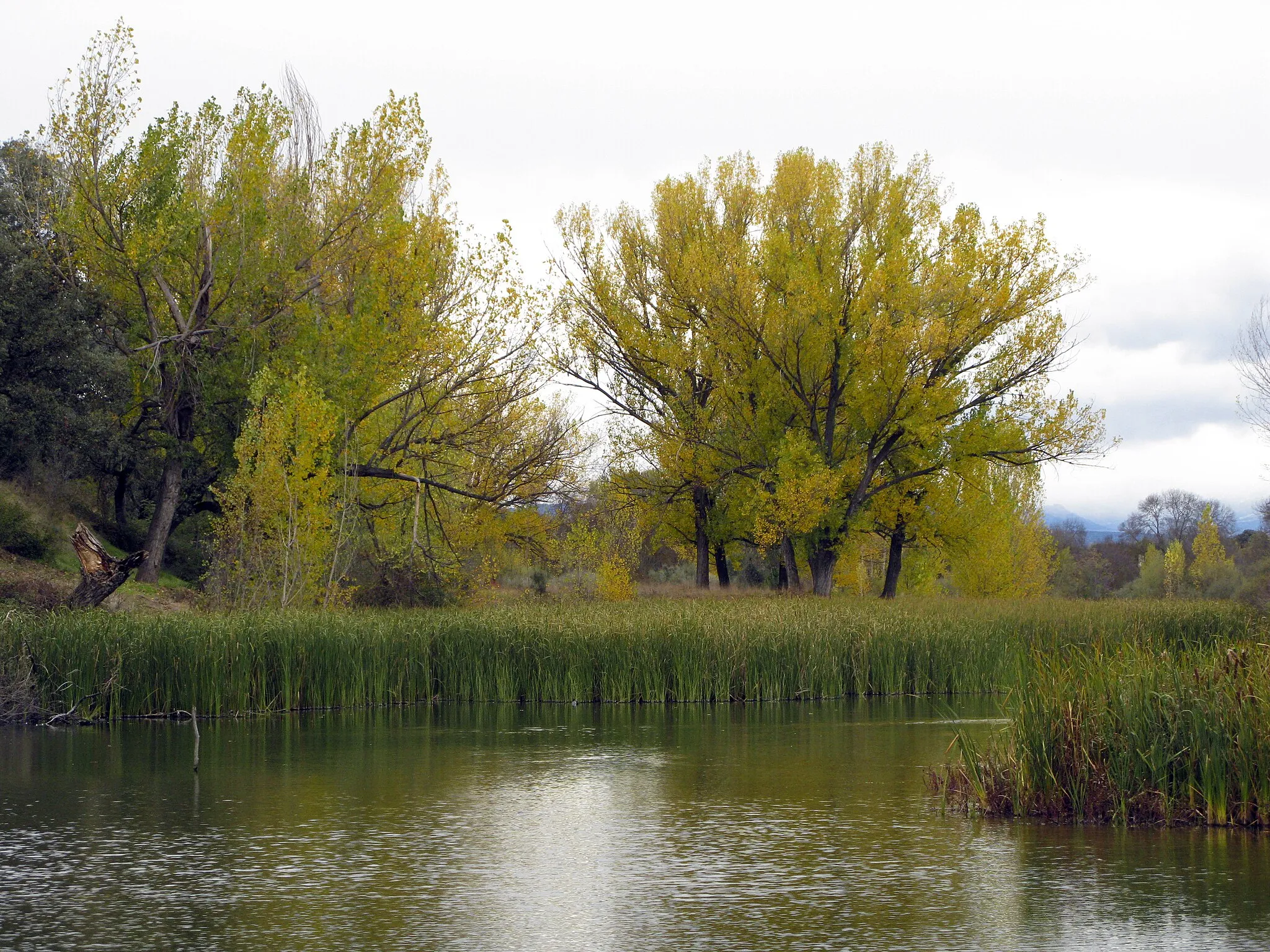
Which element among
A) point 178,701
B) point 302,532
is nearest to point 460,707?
point 178,701

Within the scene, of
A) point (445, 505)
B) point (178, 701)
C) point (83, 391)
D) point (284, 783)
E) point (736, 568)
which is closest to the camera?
point (284, 783)

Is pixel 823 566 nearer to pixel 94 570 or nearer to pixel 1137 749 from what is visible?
pixel 94 570

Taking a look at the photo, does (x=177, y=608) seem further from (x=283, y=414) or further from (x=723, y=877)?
(x=723, y=877)

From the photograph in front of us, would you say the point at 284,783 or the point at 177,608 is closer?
the point at 284,783

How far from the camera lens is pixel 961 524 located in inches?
1342

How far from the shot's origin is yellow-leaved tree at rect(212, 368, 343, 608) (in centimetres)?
2228

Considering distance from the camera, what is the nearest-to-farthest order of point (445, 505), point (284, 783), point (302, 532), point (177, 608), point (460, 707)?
point (284, 783)
point (460, 707)
point (302, 532)
point (177, 608)
point (445, 505)

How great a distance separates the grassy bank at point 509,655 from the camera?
16.8 m

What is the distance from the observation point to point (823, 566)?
3456 cm

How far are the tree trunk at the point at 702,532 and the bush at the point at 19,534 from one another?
54.3 feet

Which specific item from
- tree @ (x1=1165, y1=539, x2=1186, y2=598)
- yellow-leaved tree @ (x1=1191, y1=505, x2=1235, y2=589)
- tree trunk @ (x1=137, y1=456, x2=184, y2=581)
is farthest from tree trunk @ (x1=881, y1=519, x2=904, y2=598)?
tree @ (x1=1165, y1=539, x2=1186, y2=598)

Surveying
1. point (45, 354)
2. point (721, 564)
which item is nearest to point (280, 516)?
point (45, 354)

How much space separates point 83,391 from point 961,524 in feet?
70.3

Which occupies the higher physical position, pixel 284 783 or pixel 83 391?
pixel 83 391
